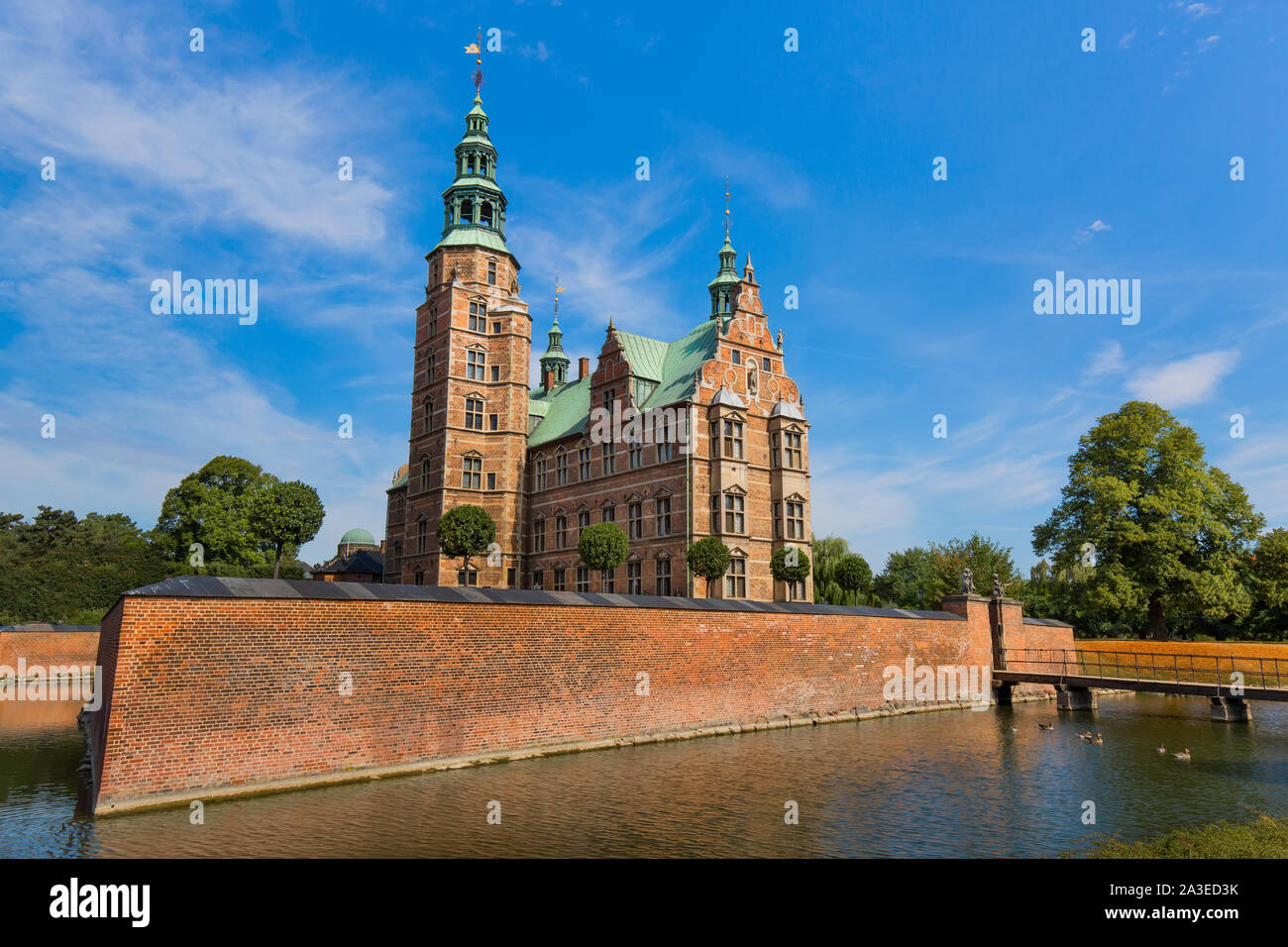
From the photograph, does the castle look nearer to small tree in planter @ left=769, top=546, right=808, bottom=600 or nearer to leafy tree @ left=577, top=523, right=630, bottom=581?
small tree in planter @ left=769, top=546, right=808, bottom=600

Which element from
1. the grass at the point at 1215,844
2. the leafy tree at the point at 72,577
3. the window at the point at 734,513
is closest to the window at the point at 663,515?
the window at the point at 734,513

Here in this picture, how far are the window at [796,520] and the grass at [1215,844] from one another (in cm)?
2610

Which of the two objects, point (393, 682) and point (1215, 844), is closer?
point (1215, 844)

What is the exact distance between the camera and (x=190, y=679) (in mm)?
14602

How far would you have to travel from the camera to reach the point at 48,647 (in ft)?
134

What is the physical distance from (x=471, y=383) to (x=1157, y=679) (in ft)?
115

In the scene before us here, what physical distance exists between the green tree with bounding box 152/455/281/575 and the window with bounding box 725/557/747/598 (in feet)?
105

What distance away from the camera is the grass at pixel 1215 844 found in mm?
9820

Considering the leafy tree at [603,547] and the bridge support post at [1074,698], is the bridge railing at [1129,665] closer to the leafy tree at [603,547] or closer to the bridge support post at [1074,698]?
the bridge support post at [1074,698]

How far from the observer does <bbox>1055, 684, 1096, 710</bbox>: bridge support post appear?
98.8 feet

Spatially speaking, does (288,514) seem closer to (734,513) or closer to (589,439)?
(589,439)

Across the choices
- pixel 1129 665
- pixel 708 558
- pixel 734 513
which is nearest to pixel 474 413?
pixel 734 513

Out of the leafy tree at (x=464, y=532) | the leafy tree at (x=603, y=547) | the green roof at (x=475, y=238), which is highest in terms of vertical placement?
the green roof at (x=475, y=238)

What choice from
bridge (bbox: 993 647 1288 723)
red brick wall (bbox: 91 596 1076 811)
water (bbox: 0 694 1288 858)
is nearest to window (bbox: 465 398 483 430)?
red brick wall (bbox: 91 596 1076 811)
